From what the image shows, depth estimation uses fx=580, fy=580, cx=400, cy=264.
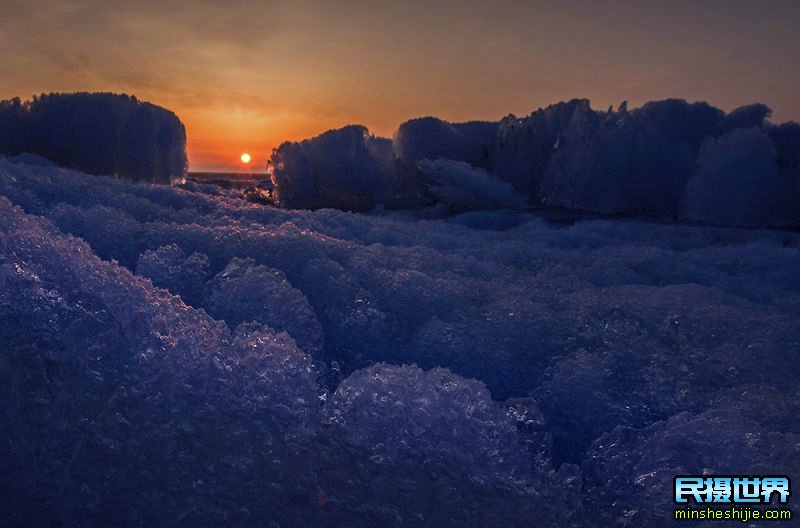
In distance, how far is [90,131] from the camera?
712cm

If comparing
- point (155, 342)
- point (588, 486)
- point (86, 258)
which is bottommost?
point (588, 486)

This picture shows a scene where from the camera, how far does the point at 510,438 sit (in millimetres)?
1403

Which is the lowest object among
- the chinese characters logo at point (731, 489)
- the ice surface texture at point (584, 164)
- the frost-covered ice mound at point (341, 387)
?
the chinese characters logo at point (731, 489)

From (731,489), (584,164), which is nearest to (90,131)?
(584,164)

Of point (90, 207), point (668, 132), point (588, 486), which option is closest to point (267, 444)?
point (588, 486)

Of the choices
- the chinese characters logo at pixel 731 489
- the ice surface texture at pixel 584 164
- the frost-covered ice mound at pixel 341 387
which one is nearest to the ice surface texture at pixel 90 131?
the ice surface texture at pixel 584 164

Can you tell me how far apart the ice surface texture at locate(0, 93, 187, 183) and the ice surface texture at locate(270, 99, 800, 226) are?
1636 mm

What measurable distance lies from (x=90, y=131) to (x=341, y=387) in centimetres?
700

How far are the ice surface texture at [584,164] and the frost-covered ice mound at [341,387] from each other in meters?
4.92

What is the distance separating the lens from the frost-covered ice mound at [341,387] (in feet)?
3.68

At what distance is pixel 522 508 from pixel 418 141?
7.87 metres

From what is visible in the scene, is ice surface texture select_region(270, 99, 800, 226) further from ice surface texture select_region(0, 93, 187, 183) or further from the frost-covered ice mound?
the frost-covered ice mound

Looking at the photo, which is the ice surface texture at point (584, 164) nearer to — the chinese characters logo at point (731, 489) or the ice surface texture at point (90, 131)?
the ice surface texture at point (90, 131)

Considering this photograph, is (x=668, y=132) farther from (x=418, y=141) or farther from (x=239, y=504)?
(x=239, y=504)
